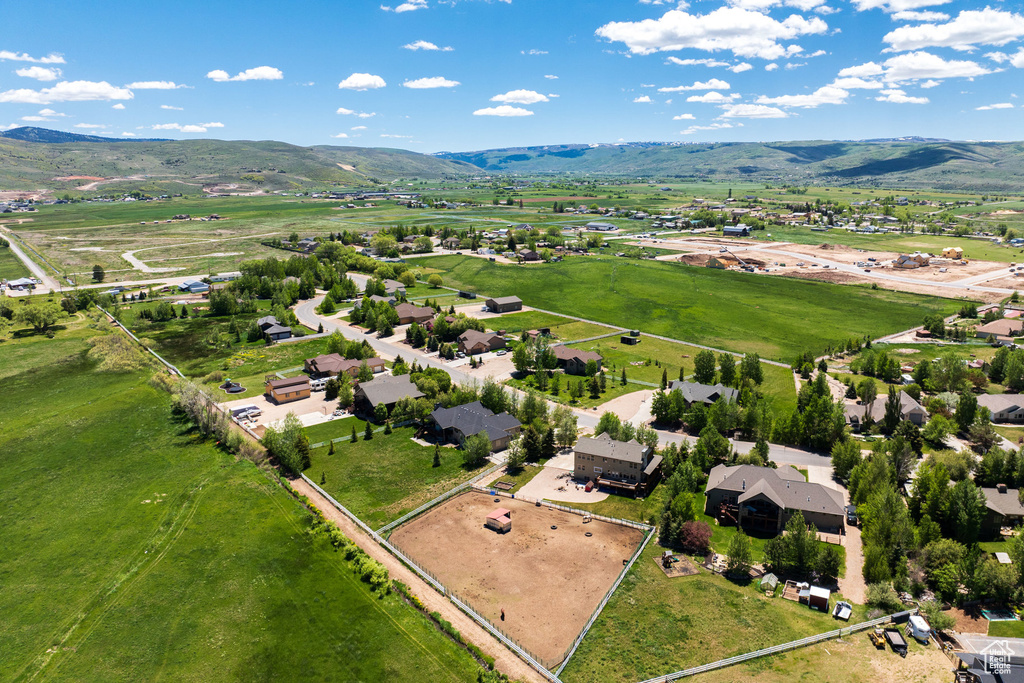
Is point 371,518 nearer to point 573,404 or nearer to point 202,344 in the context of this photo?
point 573,404

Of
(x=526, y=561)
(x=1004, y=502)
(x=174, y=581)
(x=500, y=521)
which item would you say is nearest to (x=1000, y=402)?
(x=1004, y=502)

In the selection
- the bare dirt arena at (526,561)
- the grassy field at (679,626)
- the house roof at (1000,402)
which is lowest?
the bare dirt arena at (526,561)

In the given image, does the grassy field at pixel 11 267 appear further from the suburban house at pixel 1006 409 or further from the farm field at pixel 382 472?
the suburban house at pixel 1006 409

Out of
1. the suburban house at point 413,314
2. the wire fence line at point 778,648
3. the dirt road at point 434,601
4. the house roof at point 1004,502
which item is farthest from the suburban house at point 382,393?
the house roof at point 1004,502

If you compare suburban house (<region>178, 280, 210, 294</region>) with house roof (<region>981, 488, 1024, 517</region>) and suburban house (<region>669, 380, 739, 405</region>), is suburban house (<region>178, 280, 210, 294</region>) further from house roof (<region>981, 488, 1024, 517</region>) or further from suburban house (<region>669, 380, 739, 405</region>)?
house roof (<region>981, 488, 1024, 517</region>)

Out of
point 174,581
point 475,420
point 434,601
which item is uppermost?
point 475,420

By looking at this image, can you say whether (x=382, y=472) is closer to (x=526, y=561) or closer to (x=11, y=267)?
(x=526, y=561)
